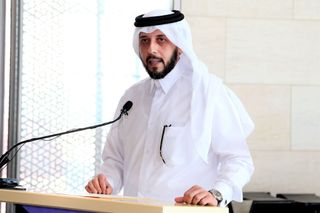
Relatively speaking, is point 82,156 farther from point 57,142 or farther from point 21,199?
point 21,199

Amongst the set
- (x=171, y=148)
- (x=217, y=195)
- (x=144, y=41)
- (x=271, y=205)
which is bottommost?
(x=271, y=205)

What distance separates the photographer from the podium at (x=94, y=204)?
1.73 metres

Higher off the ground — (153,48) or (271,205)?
(153,48)

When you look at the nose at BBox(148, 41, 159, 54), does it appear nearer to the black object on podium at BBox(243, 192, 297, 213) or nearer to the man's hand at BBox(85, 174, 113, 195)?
the man's hand at BBox(85, 174, 113, 195)

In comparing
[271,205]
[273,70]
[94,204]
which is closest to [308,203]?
[271,205]

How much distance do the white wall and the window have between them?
16.7 inches

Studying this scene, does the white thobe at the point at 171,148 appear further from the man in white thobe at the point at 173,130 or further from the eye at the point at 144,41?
the eye at the point at 144,41

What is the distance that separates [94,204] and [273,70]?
313cm

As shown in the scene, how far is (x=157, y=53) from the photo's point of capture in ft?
9.72

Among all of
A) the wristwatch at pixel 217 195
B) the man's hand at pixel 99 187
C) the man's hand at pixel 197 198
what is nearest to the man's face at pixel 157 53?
the man's hand at pixel 99 187

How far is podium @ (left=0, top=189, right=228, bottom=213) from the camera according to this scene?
5.69ft

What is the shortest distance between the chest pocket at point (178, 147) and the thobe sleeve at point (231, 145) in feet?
0.33

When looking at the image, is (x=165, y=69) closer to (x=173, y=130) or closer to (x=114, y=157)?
(x=173, y=130)

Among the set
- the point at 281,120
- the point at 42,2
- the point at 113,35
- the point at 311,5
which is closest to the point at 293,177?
the point at 281,120
